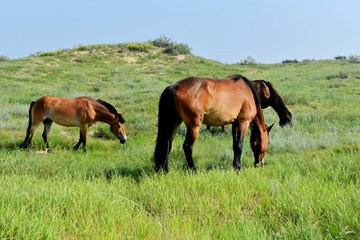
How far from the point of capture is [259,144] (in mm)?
5203

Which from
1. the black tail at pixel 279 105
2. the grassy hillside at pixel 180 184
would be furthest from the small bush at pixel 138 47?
the black tail at pixel 279 105

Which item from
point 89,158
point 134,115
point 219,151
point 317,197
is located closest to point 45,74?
point 134,115

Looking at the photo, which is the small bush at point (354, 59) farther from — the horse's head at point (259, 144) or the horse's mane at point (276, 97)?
the horse's head at point (259, 144)

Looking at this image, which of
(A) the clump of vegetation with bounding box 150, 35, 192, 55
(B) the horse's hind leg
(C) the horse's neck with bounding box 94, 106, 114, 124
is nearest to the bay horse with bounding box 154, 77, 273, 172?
(C) the horse's neck with bounding box 94, 106, 114, 124

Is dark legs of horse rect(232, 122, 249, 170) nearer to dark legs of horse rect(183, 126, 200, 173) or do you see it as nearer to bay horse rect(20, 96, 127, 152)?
dark legs of horse rect(183, 126, 200, 173)

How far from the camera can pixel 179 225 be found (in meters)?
2.48

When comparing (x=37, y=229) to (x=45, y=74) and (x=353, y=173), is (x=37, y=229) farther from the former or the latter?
(x=45, y=74)

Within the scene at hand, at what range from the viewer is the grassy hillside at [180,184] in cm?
224

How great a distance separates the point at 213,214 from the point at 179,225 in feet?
1.33

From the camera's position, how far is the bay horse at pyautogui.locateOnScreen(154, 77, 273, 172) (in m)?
4.37

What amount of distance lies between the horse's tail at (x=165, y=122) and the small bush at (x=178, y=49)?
33906mm

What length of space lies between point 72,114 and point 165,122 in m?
3.91

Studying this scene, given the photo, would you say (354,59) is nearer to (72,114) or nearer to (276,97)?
(276,97)

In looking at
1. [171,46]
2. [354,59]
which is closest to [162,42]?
[171,46]
